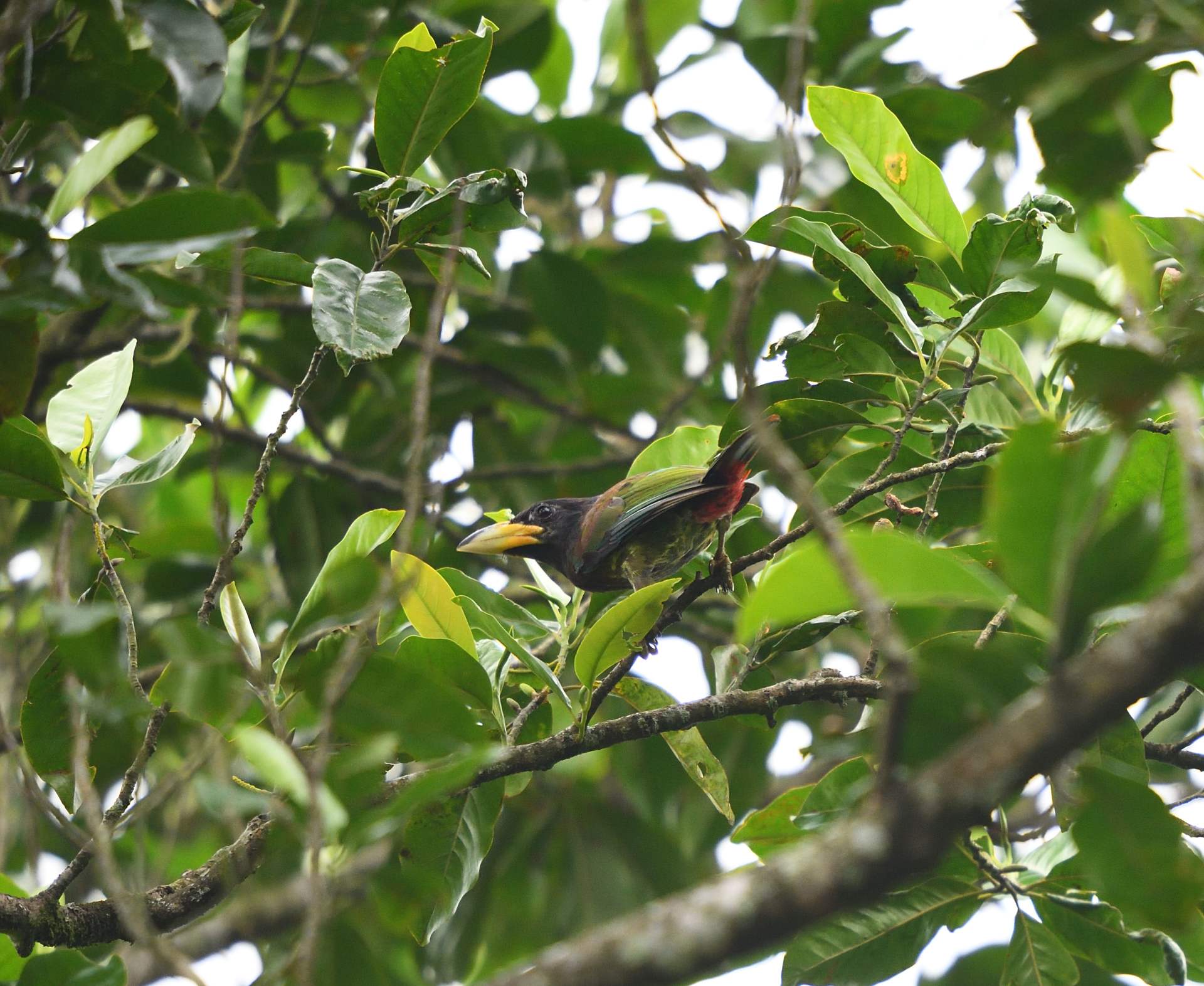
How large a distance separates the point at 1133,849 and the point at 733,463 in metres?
1.82

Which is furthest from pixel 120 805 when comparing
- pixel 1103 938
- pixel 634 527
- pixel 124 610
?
pixel 634 527

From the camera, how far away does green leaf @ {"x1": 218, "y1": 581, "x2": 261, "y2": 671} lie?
2.13m

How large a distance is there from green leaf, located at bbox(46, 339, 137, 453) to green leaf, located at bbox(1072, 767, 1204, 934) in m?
1.91

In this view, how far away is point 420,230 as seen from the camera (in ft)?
7.41

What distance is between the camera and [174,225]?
1682mm

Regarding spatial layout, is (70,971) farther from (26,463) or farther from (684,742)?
(684,742)

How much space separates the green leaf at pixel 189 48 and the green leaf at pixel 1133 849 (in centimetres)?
183

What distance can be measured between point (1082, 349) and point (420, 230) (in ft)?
4.62

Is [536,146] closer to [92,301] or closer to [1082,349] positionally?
[92,301]

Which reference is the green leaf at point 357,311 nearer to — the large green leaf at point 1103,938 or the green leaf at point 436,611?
the green leaf at point 436,611

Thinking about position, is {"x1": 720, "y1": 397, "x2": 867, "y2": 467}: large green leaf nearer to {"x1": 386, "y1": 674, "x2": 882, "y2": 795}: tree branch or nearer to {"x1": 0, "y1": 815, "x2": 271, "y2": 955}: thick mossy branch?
{"x1": 386, "y1": 674, "x2": 882, "y2": 795}: tree branch

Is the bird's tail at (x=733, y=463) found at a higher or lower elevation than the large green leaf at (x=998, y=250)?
lower

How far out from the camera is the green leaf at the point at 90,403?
2.23 meters

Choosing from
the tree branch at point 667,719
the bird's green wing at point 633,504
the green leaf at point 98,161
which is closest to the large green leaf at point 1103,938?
the tree branch at point 667,719
